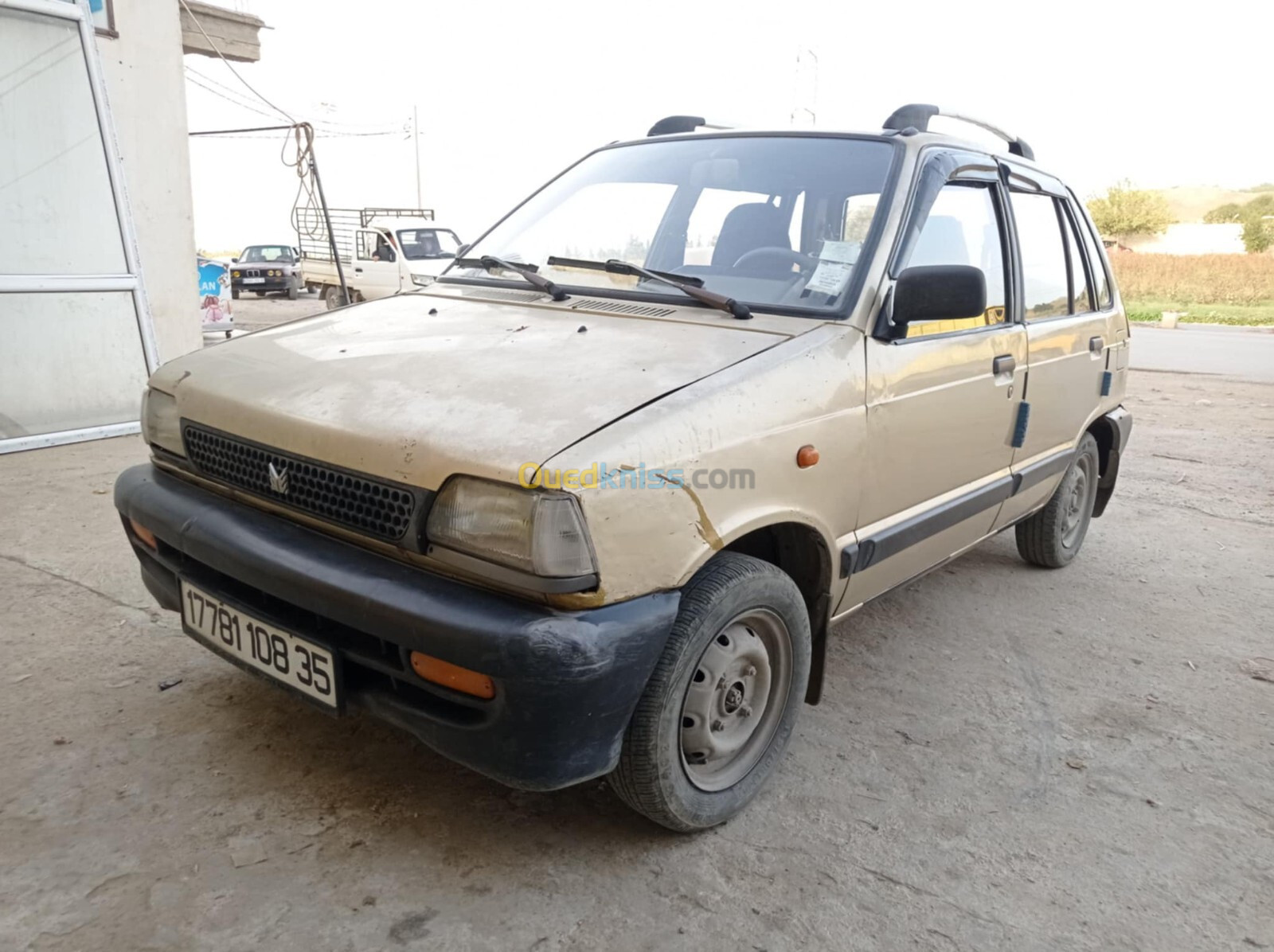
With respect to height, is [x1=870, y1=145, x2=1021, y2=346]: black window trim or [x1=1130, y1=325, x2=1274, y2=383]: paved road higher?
→ [x1=870, y1=145, x2=1021, y2=346]: black window trim

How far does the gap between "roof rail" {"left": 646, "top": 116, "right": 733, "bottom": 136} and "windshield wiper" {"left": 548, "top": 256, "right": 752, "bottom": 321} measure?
0.88 meters

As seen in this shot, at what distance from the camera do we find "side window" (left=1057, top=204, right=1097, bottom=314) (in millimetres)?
3902

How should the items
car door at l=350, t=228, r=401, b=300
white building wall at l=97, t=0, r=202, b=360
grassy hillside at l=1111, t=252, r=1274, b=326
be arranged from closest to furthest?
white building wall at l=97, t=0, r=202, b=360 → car door at l=350, t=228, r=401, b=300 → grassy hillside at l=1111, t=252, r=1274, b=326

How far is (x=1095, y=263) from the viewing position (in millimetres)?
4172

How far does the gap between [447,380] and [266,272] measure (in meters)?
23.9

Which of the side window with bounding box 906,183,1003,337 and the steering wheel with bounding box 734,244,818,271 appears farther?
the side window with bounding box 906,183,1003,337

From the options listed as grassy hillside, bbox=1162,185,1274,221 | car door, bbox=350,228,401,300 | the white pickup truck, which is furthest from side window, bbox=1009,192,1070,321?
grassy hillside, bbox=1162,185,1274,221

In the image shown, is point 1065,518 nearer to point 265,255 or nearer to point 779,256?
point 779,256

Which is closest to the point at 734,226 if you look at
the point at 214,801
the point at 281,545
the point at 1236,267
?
the point at 281,545

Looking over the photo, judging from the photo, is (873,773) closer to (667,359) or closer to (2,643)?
(667,359)

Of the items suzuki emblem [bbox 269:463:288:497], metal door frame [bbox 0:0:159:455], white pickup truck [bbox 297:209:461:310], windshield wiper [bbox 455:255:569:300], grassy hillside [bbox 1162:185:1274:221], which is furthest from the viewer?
grassy hillside [bbox 1162:185:1274:221]

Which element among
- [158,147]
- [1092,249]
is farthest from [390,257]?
[1092,249]

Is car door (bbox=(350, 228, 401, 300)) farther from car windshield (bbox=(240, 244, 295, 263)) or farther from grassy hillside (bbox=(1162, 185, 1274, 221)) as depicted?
grassy hillside (bbox=(1162, 185, 1274, 221))

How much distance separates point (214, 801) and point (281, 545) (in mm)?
740
